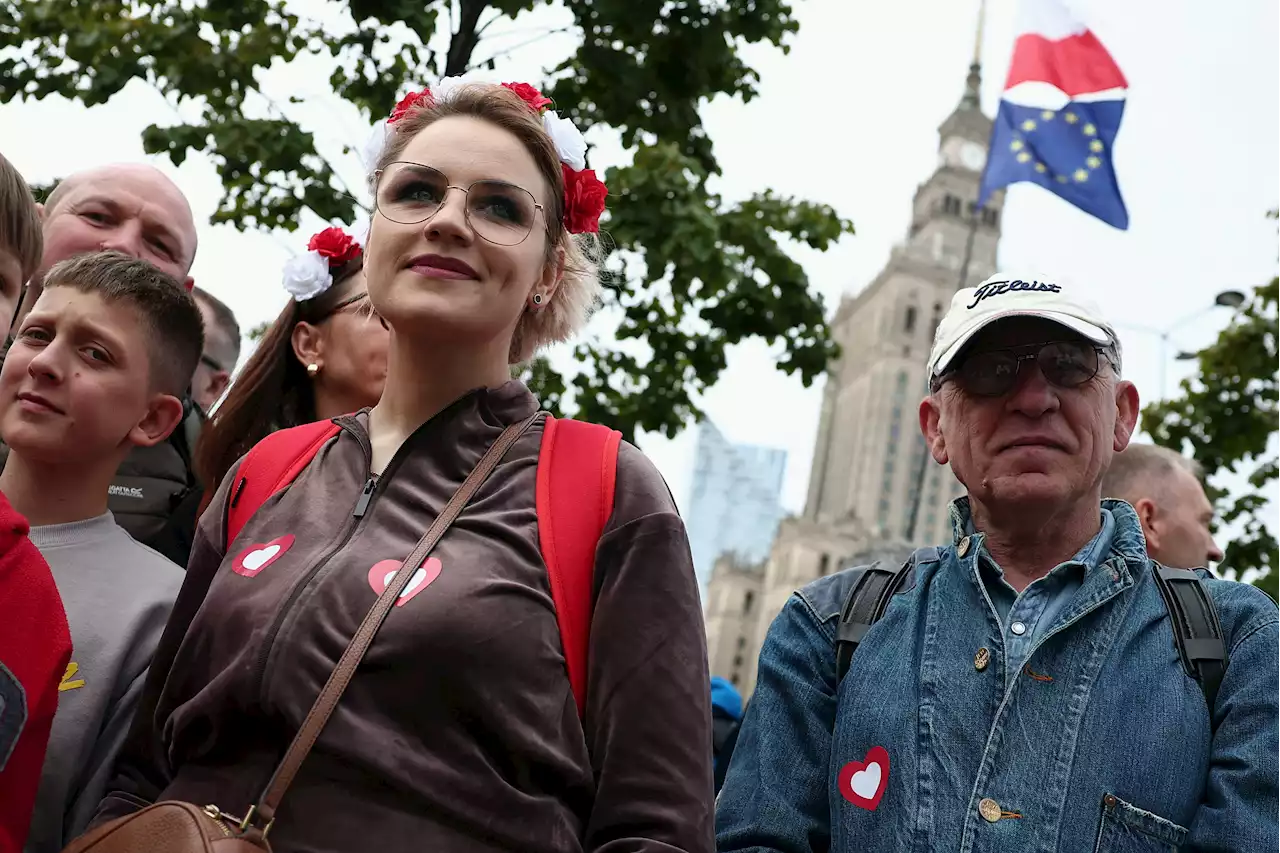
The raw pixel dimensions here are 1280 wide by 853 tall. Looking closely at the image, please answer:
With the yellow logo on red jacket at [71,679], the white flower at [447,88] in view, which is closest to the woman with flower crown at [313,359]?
the yellow logo on red jacket at [71,679]

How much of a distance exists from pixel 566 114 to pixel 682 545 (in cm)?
639

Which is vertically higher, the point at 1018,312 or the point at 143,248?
the point at 143,248

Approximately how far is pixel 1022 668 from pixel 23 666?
1819mm

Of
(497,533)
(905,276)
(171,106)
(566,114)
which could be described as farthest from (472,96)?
(905,276)

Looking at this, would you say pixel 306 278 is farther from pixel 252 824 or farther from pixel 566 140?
pixel 252 824

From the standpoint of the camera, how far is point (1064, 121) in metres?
12.3

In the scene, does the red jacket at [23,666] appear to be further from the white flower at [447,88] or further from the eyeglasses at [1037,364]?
the eyeglasses at [1037,364]

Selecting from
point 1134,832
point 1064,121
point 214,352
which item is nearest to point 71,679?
point 1134,832

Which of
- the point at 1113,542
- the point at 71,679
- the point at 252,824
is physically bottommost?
the point at 252,824

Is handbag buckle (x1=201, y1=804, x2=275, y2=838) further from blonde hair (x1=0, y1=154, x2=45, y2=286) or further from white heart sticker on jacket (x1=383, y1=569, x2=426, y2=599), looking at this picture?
blonde hair (x1=0, y1=154, x2=45, y2=286)

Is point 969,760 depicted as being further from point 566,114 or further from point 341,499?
point 566,114

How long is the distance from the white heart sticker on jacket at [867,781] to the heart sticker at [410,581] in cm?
104

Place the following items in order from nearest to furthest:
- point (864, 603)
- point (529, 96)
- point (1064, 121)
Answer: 1. point (529, 96)
2. point (864, 603)
3. point (1064, 121)

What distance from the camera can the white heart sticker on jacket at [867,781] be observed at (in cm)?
261
